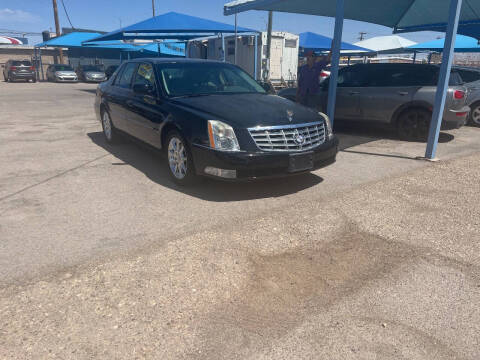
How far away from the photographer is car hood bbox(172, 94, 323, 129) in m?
4.38

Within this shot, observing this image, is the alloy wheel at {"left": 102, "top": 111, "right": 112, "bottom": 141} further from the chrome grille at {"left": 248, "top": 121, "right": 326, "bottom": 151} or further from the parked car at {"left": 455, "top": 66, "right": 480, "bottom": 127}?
the parked car at {"left": 455, "top": 66, "right": 480, "bottom": 127}

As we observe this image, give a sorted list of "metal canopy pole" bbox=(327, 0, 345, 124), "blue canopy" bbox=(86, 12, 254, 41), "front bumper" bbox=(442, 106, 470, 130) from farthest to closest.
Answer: "blue canopy" bbox=(86, 12, 254, 41)
"front bumper" bbox=(442, 106, 470, 130)
"metal canopy pole" bbox=(327, 0, 345, 124)

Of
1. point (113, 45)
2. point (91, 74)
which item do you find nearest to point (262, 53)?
point (113, 45)

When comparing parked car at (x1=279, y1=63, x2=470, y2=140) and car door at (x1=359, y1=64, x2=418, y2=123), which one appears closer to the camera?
parked car at (x1=279, y1=63, x2=470, y2=140)

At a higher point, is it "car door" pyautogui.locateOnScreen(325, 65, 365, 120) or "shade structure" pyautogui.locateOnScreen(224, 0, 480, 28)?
"shade structure" pyautogui.locateOnScreen(224, 0, 480, 28)

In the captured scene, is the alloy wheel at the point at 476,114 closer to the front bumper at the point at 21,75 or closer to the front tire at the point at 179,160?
the front tire at the point at 179,160

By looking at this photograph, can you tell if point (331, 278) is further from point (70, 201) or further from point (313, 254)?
point (70, 201)

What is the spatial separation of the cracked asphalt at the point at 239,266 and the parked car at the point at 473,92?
18.5ft

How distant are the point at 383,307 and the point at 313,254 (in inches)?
32.3

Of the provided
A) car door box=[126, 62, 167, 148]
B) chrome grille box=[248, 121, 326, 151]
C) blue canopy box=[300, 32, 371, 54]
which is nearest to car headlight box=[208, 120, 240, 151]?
chrome grille box=[248, 121, 326, 151]

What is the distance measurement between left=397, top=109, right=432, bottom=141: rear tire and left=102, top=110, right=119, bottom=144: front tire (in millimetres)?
5919

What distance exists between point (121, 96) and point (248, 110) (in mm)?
2748

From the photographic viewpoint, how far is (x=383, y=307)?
2604 mm

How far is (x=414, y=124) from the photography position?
807cm
